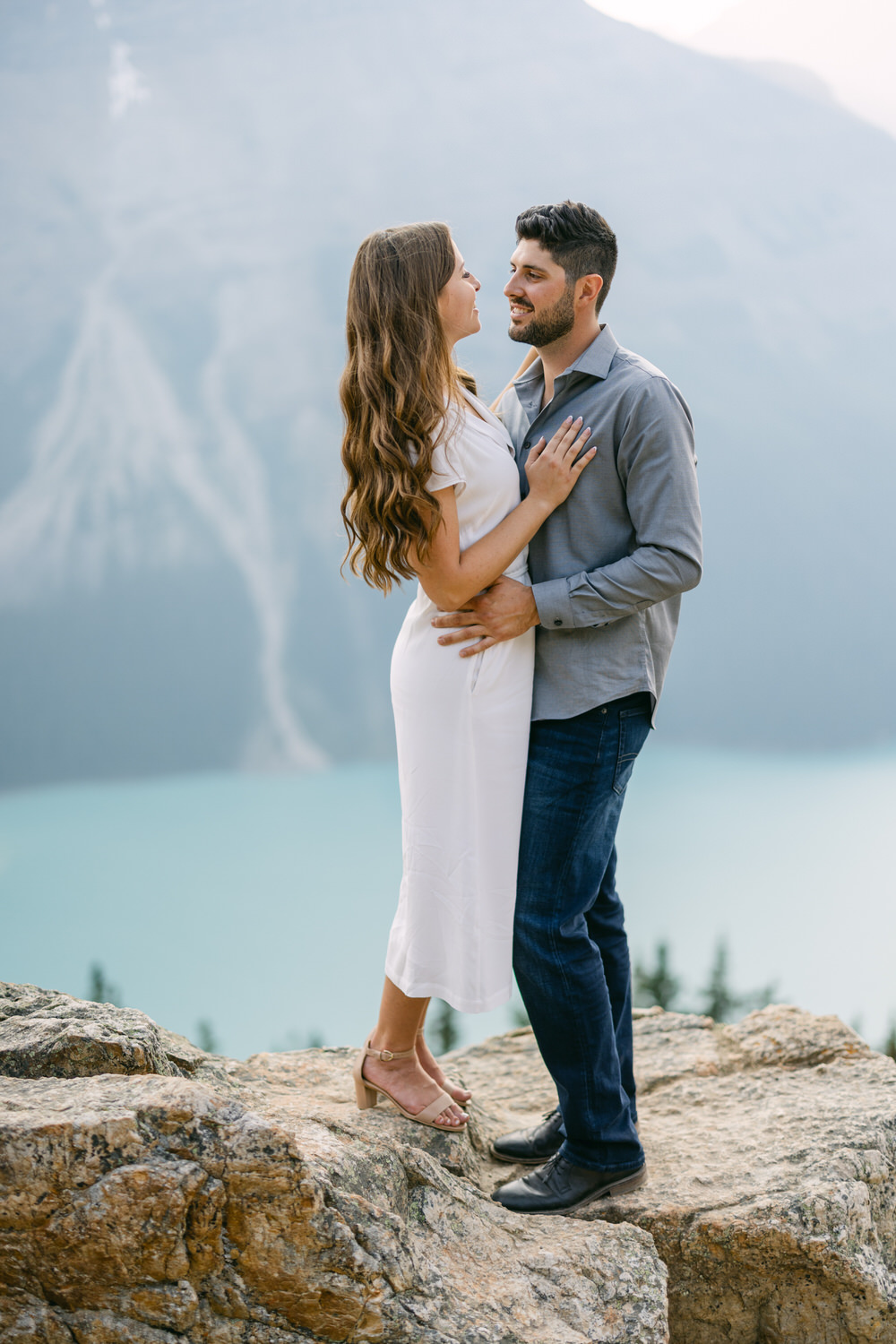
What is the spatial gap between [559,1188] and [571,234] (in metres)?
1.88

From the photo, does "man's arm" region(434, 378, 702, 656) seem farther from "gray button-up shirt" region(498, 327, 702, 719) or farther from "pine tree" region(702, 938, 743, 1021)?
"pine tree" region(702, 938, 743, 1021)

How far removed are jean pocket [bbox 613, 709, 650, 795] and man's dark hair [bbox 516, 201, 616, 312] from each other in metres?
0.85

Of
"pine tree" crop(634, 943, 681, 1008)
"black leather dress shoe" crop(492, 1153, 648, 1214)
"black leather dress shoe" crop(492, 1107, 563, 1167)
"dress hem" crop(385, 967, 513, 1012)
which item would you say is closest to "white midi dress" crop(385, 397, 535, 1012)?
"dress hem" crop(385, 967, 513, 1012)

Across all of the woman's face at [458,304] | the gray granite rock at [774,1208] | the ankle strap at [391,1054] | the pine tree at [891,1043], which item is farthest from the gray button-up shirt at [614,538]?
the pine tree at [891,1043]

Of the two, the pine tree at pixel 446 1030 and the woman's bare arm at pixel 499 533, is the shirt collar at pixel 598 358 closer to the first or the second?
the woman's bare arm at pixel 499 533

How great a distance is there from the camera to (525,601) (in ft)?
6.61

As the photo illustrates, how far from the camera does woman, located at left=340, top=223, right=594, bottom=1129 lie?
1.95 metres

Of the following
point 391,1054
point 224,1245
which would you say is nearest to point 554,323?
point 391,1054

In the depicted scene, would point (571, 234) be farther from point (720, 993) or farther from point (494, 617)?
point (720, 993)

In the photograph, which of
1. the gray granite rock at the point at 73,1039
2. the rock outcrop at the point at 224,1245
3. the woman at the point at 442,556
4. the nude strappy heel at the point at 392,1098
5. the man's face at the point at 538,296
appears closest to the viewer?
the rock outcrop at the point at 224,1245

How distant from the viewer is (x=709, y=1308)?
222cm

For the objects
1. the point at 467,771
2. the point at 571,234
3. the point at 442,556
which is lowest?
the point at 467,771

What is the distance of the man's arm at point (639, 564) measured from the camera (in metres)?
1.98

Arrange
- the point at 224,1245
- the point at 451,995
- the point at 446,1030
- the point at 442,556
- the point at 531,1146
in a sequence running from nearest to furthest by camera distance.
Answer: the point at 224,1245
the point at 442,556
the point at 451,995
the point at 531,1146
the point at 446,1030
